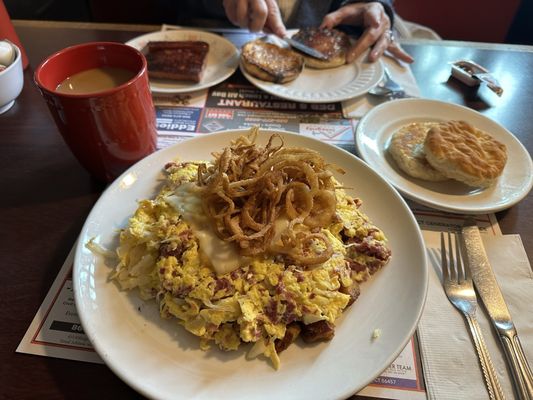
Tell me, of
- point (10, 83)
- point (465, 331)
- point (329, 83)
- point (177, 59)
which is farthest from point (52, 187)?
point (465, 331)

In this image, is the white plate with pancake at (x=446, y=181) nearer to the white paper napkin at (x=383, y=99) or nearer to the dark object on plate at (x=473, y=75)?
the white paper napkin at (x=383, y=99)

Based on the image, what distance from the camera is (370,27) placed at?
2.45 metres

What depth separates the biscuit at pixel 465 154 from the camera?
154 cm

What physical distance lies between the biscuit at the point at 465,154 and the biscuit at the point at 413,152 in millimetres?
37

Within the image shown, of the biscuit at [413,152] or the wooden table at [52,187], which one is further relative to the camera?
the biscuit at [413,152]

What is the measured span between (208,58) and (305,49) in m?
0.60

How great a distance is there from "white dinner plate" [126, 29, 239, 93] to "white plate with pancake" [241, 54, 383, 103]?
145 mm

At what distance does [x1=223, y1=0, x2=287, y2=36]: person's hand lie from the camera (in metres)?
2.37

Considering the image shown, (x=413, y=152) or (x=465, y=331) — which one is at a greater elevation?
(x=413, y=152)

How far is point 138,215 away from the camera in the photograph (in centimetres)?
124

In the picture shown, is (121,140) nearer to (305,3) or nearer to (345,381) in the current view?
(345,381)

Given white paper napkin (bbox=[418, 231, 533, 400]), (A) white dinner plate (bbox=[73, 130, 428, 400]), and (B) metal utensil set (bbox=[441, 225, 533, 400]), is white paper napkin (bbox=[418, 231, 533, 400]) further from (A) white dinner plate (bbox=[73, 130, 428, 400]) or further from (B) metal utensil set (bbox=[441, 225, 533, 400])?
(A) white dinner plate (bbox=[73, 130, 428, 400])

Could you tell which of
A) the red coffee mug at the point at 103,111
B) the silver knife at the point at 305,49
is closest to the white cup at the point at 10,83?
the red coffee mug at the point at 103,111

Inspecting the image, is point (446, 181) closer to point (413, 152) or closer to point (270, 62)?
point (413, 152)
